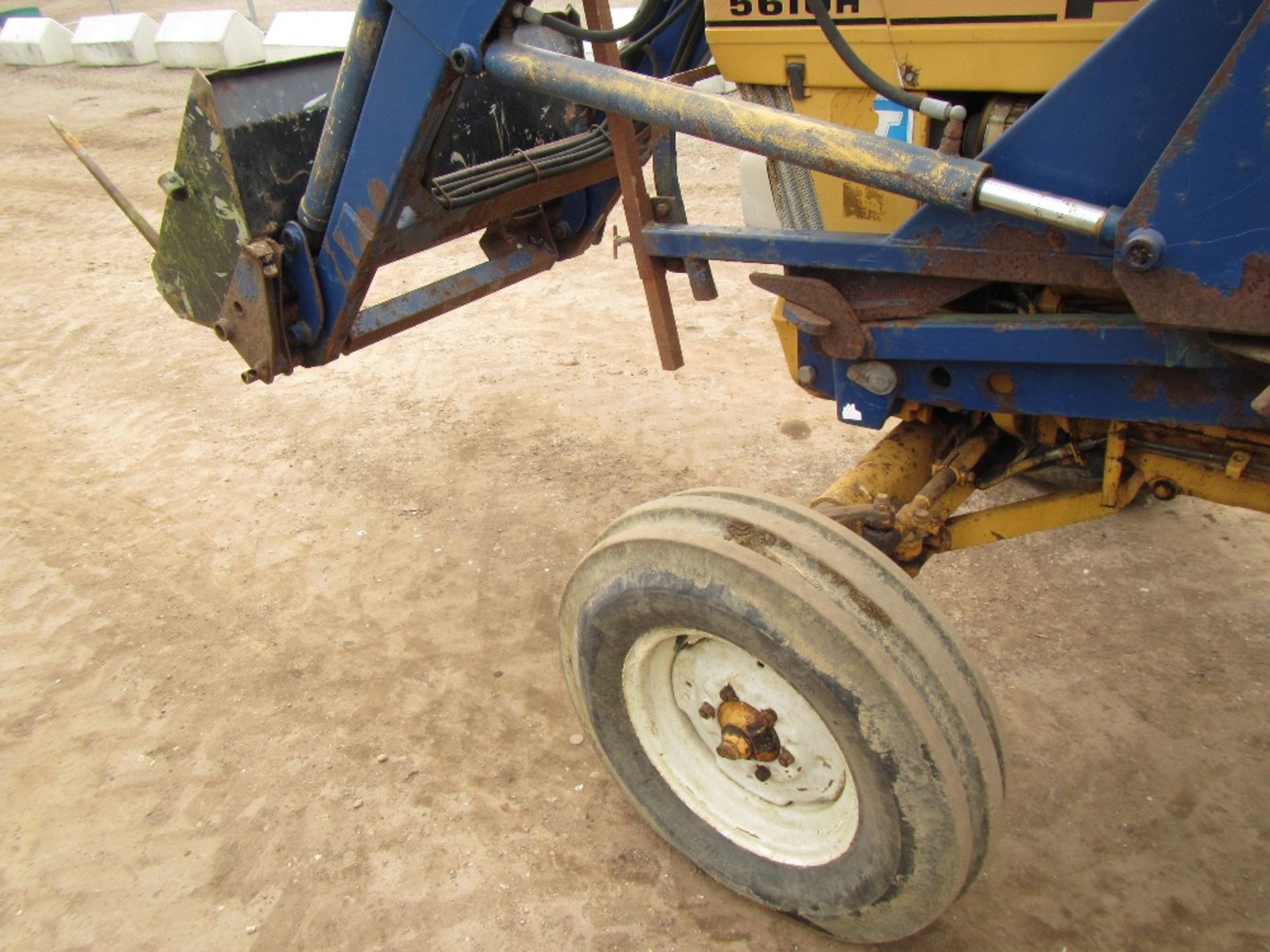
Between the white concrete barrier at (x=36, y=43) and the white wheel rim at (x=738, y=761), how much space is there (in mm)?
14629

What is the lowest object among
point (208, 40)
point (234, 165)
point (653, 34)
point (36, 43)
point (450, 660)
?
point (36, 43)

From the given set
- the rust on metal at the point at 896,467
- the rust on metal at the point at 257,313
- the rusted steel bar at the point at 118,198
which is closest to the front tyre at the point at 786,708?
the rust on metal at the point at 896,467

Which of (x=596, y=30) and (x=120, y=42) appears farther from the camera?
(x=120, y=42)

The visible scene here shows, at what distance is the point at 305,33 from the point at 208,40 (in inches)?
62.9

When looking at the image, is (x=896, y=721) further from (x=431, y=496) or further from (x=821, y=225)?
(x=431, y=496)

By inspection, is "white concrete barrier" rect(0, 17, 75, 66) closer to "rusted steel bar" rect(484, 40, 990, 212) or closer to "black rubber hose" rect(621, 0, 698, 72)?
"black rubber hose" rect(621, 0, 698, 72)

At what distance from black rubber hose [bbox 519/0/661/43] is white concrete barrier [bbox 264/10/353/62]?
29.7 feet

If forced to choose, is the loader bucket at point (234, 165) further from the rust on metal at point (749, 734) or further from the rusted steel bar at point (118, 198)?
the rust on metal at point (749, 734)

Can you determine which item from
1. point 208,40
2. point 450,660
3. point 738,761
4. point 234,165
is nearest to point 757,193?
point 234,165

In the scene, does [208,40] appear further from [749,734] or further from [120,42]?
[749,734]

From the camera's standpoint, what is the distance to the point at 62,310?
6.21 meters

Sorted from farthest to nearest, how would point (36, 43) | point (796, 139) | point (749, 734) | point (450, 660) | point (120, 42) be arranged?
point (36, 43) → point (120, 42) → point (450, 660) → point (749, 734) → point (796, 139)

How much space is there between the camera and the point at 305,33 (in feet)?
36.1

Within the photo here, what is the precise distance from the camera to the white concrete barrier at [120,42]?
12.8 meters
